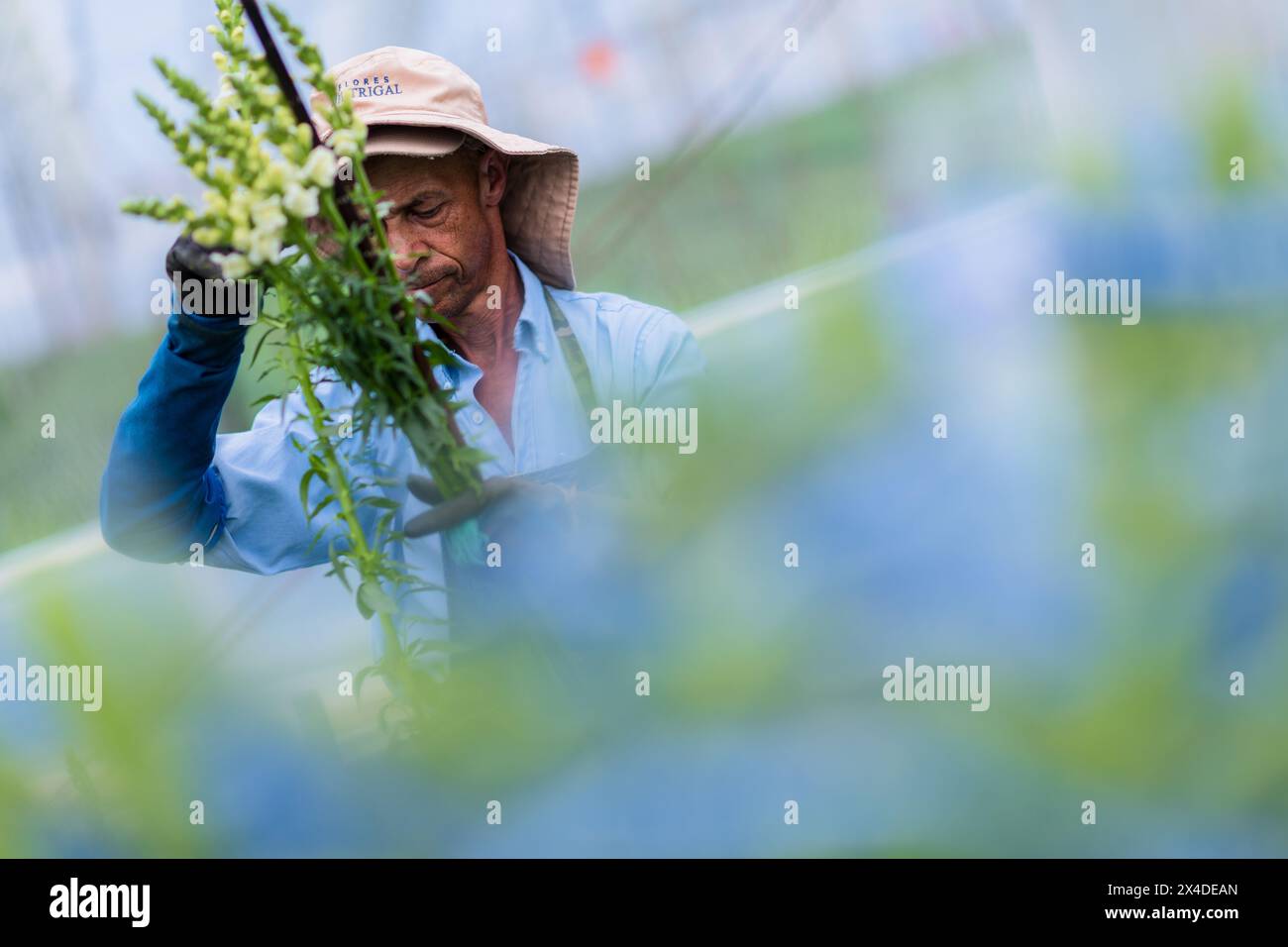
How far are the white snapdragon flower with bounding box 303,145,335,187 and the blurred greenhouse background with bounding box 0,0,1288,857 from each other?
525 mm

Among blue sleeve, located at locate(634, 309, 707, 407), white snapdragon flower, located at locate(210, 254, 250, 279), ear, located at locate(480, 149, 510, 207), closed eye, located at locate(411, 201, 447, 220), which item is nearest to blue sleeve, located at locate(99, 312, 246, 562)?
white snapdragon flower, located at locate(210, 254, 250, 279)

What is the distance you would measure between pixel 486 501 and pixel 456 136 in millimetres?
416

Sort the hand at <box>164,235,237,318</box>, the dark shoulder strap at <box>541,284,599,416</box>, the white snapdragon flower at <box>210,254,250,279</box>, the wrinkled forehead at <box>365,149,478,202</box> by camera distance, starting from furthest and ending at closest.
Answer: the dark shoulder strap at <box>541,284,599,416</box>
the wrinkled forehead at <box>365,149,478,202</box>
the hand at <box>164,235,237,318</box>
the white snapdragon flower at <box>210,254,250,279</box>

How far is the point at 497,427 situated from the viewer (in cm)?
146

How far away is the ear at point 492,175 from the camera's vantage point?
1.45 m

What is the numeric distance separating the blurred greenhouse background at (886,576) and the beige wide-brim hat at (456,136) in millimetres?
173

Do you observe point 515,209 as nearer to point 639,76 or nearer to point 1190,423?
point 639,76

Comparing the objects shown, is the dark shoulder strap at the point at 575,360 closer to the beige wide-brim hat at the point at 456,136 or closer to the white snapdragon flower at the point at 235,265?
the beige wide-brim hat at the point at 456,136

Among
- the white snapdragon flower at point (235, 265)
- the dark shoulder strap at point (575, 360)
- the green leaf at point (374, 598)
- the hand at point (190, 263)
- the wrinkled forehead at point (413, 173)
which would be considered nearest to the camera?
the white snapdragon flower at point (235, 265)

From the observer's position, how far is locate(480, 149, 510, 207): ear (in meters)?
1.45

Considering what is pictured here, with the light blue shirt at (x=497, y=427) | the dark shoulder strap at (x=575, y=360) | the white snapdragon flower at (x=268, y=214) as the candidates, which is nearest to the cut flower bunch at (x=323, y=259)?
the white snapdragon flower at (x=268, y=214)

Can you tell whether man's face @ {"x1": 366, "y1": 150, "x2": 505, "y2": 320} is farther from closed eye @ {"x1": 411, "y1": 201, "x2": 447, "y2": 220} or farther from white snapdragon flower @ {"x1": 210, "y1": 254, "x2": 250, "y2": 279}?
white snapdragon flower @ {"x1": 210, "y1": 254, "x2": 250, "y2": 279}
